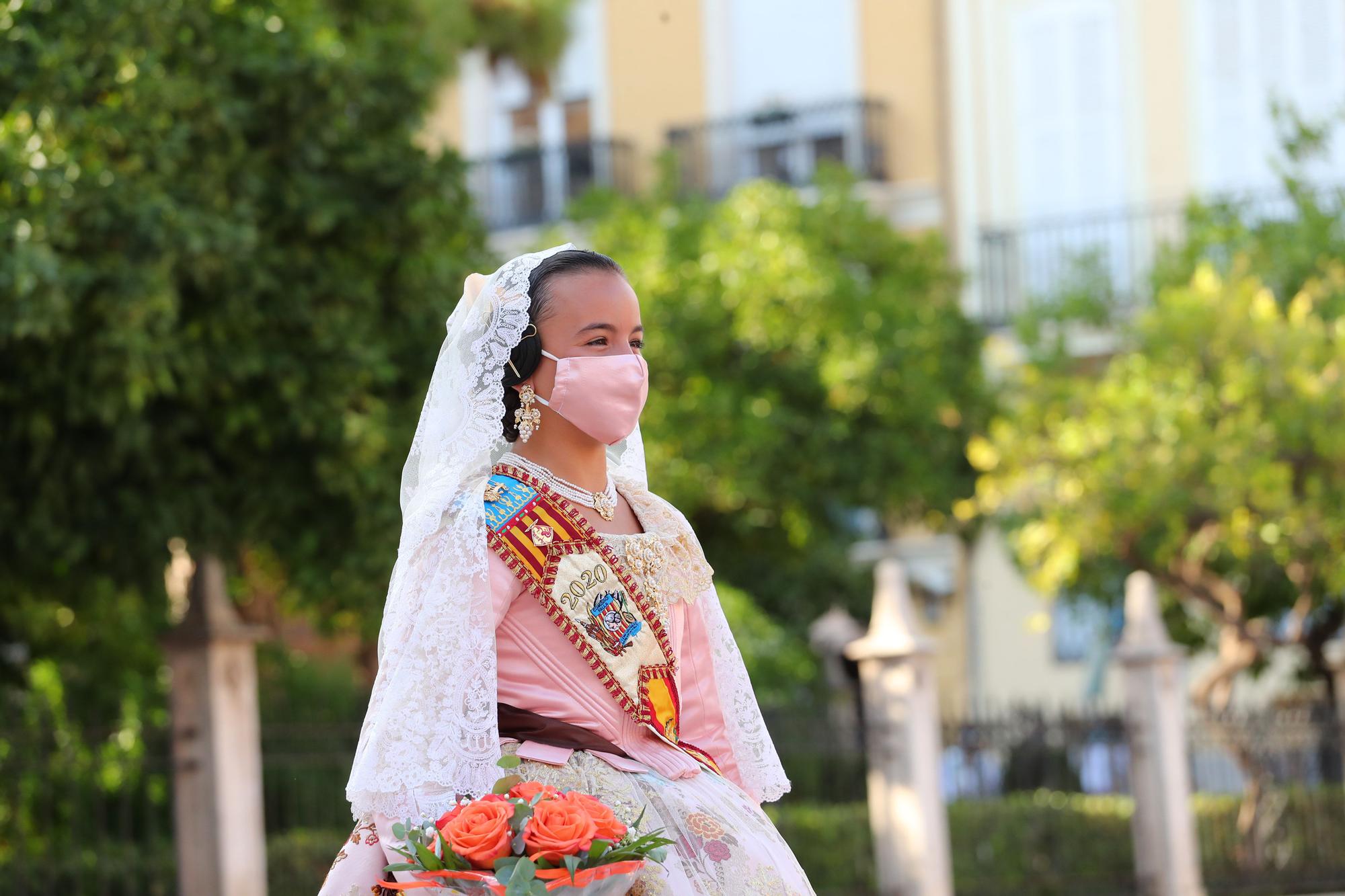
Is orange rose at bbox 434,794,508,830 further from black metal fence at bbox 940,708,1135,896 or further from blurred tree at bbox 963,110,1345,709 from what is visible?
blurred tree at bbox 963,110,1345,709

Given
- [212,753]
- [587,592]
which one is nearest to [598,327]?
[587,592]

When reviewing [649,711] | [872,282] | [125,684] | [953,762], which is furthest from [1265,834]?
[649,711]

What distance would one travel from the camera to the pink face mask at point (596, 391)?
329cm

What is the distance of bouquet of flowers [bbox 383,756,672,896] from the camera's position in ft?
9.11

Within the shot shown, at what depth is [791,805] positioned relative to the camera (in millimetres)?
11781

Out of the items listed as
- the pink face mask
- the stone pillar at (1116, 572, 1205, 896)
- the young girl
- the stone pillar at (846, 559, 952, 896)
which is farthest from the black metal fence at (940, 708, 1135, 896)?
the pink face mask

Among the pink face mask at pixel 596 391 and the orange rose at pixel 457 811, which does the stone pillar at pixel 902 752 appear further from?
the orange rose at pixel 457 811

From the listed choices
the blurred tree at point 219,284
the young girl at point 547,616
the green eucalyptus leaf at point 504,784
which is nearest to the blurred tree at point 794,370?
the blurred tree at point 219,284

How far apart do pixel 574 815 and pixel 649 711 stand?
450 millimetres

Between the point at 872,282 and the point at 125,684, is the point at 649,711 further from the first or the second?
the point at 872,282

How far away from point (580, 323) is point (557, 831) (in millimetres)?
894

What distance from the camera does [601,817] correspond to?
113 inches

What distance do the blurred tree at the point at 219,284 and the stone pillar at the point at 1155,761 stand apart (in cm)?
514

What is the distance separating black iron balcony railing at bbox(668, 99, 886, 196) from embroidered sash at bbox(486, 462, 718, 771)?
1562 centimetres
